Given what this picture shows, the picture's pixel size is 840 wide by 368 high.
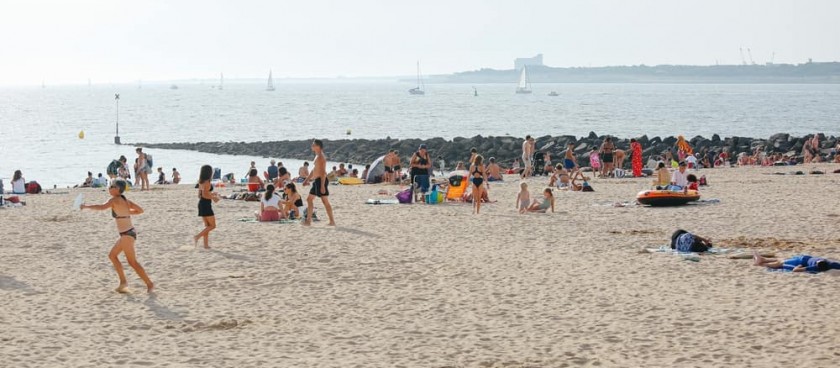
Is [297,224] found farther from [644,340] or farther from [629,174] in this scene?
[629,174]

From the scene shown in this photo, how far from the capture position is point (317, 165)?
1603 cm

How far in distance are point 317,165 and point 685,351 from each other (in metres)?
8.69

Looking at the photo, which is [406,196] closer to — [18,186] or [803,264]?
[803,264]

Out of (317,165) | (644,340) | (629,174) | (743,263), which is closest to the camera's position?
(644,340)

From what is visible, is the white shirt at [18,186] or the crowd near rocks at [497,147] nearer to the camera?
the white shirt at [18,186]

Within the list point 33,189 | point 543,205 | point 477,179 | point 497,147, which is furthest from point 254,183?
point 497,147

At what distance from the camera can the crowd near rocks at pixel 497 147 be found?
1812 inches

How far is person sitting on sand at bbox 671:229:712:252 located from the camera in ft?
42.8

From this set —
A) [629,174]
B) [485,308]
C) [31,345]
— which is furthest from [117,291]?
[629,174]

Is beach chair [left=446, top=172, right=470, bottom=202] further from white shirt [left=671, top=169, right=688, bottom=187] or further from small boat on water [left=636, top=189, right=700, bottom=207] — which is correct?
white shirt [left=671, top=169, right=688, bottom=187]

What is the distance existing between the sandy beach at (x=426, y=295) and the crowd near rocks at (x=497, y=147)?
87.6 feet

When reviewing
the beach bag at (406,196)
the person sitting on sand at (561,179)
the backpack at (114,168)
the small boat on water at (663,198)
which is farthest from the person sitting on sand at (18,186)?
the small boat on water at (663,198)

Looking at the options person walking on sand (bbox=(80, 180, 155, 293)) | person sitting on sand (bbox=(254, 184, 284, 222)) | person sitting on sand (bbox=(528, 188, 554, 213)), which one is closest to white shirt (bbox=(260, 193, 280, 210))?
person sitting on sand (bbox=(254, 184, 284, 222))

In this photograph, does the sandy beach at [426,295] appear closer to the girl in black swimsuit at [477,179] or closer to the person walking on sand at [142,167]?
the girl in black swimsuit at [477,179]
